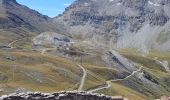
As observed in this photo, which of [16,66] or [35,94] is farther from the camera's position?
[16,66]

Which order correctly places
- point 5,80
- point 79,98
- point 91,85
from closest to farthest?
point 79,98
point 5,80
point 91,85

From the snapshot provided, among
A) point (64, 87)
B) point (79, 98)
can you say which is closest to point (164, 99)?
point (79, 98)

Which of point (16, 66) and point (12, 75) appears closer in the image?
point (12, 75)

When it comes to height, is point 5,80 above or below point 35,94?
below

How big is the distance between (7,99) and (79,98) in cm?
751

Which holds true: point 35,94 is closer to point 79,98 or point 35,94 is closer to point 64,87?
point 79,98

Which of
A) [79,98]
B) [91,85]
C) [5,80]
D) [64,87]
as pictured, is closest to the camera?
[79,98]

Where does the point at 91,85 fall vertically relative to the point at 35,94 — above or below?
below

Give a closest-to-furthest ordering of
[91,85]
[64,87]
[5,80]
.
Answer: [5,80]
[64,87]
[91,85]

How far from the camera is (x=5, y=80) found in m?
162

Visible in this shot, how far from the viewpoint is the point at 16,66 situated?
186375mm

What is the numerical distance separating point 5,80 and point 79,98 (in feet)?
399

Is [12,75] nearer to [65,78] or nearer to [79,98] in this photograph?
[65,78]

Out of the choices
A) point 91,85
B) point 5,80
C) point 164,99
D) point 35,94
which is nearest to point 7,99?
point 35,94
